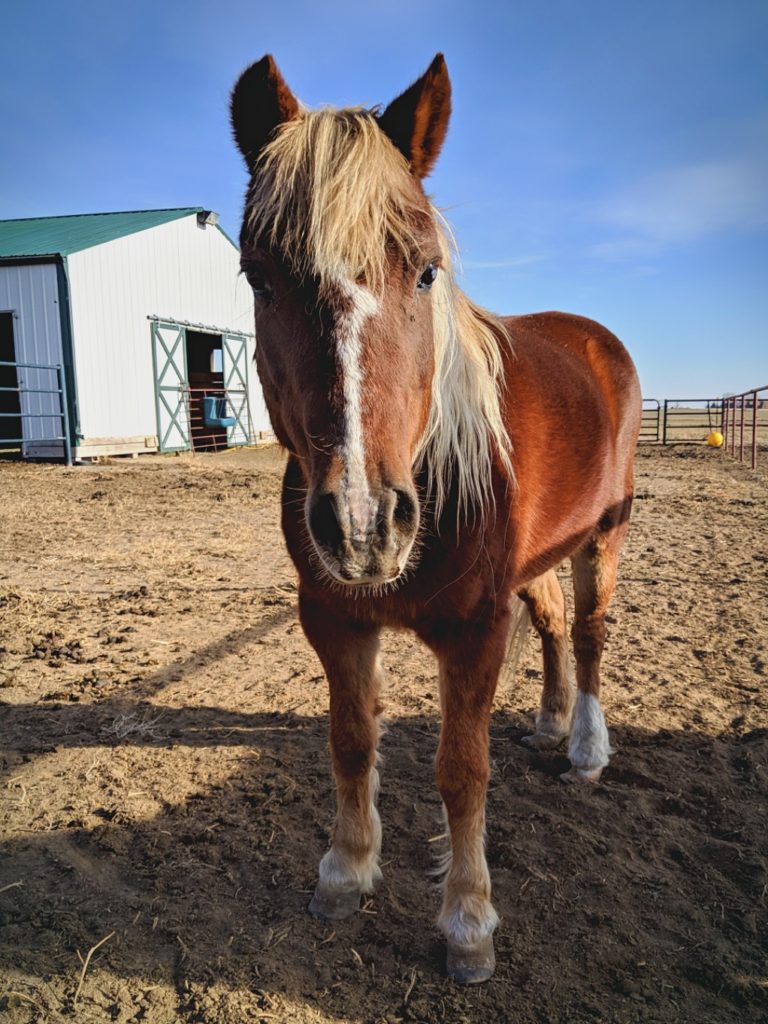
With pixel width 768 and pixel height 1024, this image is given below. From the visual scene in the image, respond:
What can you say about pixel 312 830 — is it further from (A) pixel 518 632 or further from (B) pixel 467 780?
(A) pixel 518 632

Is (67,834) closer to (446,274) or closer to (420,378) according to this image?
(420,378)

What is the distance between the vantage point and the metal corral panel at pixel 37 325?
1336 cm

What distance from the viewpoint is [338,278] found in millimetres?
1420

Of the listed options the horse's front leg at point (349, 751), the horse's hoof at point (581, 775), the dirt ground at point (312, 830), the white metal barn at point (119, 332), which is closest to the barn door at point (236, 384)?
the white metal barn at point (119, 332)

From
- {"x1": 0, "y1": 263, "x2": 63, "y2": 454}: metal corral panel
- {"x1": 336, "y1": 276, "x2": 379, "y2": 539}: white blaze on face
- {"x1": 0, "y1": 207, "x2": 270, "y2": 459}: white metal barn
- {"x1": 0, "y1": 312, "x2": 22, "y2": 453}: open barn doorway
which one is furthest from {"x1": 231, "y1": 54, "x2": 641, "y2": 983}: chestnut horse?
{"x1": 0, "y1": 312, "x2": 22, "y2": 453}: open barn doorway

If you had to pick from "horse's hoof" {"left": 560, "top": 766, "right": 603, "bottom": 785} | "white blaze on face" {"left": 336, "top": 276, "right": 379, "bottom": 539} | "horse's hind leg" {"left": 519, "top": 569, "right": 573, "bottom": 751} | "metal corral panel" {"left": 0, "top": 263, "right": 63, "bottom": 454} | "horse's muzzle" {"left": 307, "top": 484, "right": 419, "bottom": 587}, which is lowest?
"horse's hoof" {"left": 560, "top": 766, "right": 603, "bottom": 785}

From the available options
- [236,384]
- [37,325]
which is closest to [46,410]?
[37,325]

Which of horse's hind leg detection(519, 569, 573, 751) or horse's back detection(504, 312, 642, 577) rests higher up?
horse's back detection(504, 312, 642, 577)

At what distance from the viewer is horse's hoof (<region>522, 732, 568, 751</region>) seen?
9.62ft

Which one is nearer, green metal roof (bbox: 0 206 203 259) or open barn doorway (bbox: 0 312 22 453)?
green metal roof (bbox: 0 206 203 259)

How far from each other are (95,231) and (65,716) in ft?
52.8

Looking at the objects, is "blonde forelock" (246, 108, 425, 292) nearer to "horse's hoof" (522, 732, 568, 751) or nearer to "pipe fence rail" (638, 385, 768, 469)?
"horse's hoof" (522, 732, 568, 751)

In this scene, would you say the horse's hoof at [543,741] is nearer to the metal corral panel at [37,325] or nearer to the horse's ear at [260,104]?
the horse's ear at [260,104]

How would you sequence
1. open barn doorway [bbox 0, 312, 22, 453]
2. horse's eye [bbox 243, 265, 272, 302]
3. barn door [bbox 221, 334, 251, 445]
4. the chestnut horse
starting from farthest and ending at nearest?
open barn doorway [bbox 0, 312, 22, 453]
barn door [bbox 221, 334, 251, 445]
horse's eye [bbox 243, 265, 272, 302]
the chestnut horse
